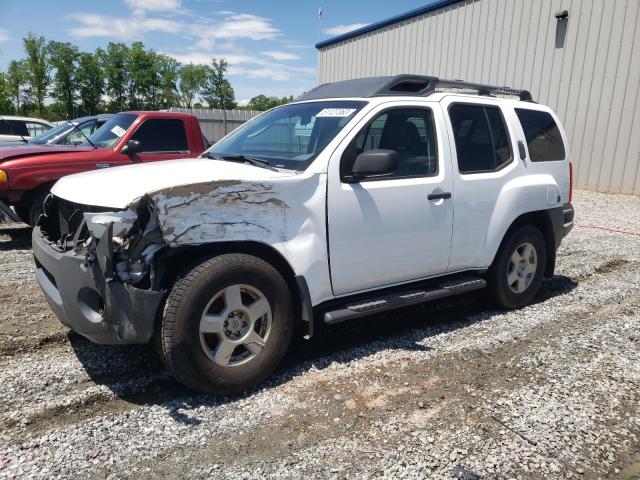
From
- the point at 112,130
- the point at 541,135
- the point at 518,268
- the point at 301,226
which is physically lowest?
the point at 518,268

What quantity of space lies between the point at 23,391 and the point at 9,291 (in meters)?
2.28

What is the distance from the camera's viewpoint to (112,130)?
769cm

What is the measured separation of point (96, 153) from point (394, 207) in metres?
4.99

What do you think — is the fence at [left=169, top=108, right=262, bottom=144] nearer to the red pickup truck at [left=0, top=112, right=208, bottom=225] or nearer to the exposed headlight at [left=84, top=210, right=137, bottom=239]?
the red pickup truck at [left=0, top=112, right=208, bottom=225]

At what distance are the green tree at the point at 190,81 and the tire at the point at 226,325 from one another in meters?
91.8

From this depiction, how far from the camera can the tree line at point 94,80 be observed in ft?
187

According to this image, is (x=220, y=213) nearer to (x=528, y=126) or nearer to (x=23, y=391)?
(x=23, y=391)

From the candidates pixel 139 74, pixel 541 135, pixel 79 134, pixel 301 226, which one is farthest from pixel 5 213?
pixel 139 74

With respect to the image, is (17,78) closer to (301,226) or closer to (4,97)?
(4,97)

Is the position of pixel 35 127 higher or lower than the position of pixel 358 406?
higher

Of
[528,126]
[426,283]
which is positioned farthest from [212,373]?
[528,126]

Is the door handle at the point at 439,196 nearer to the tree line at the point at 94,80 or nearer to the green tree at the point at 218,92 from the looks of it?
the tree line at the point at 94,80

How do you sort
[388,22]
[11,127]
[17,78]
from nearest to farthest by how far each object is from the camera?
[11,127], [388,22], [17,78]

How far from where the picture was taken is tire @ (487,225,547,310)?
4781mm
